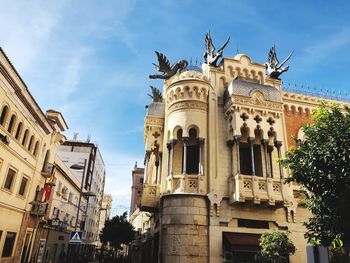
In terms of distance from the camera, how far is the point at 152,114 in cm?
2106

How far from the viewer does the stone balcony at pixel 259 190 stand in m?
15.7

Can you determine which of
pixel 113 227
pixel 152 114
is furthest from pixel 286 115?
pixel 113 227

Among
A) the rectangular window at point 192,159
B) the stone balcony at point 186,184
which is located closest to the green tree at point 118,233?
the rectangular window at point 192,159

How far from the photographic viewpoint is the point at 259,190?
16109 mm

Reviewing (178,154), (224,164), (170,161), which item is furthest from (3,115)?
(224,164)

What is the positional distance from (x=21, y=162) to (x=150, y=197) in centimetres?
911

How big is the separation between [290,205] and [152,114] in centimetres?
1104

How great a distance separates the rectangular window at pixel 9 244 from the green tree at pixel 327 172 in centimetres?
1761

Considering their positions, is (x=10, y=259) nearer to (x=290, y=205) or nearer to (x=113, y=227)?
(x=290, y=205)

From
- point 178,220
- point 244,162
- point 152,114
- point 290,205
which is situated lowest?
point 178,220

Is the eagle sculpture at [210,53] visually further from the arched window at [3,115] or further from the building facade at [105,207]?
the building facade at [105,207]

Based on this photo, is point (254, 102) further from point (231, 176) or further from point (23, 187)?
point (23, 187)

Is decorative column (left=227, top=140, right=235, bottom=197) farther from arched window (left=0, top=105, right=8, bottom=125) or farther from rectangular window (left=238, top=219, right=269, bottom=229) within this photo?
arched window (left=0, top=105, right=8, bottom=125)

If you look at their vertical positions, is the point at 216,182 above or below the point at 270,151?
below
